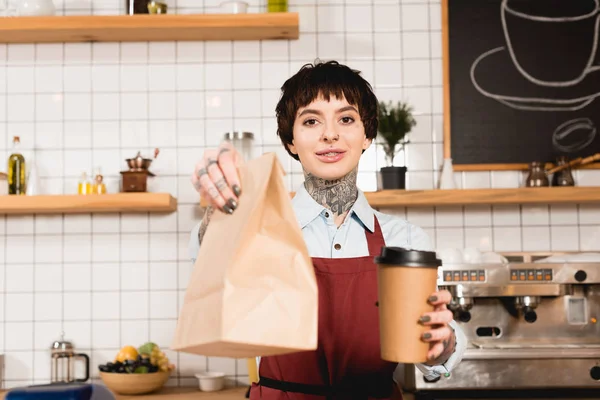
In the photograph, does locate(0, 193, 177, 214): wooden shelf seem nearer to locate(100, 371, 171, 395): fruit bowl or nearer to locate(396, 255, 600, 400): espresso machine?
locate(100, 371, 171, 395): fruit bowl

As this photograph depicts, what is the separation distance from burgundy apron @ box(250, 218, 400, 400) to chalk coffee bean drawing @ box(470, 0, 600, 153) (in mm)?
1754

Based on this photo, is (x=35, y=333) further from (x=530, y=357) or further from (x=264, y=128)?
(x=530, y=357)

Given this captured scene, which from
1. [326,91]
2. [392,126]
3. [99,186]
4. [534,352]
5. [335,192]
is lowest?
→ [534,352]

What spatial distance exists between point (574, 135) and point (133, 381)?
78.8 inches

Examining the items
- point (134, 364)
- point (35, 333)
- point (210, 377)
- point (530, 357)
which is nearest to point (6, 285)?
point (35, 333)

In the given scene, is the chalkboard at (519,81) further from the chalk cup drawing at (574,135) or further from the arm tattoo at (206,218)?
the arm tattoo at (206,218)

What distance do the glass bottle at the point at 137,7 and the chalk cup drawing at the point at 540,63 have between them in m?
1.37

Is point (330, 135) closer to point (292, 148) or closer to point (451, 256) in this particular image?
point (292, 148)

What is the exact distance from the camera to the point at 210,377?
273 centimetres

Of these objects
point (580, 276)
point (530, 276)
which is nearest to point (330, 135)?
point (530, 276)

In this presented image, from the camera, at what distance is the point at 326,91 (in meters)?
1.49

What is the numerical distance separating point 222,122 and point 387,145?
2.29 ft

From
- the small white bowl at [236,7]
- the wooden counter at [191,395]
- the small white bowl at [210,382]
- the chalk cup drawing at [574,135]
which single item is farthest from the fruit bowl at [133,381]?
the chalk cup drawing at [574,135]

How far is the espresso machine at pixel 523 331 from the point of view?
7.77 ft
